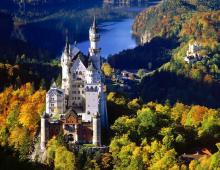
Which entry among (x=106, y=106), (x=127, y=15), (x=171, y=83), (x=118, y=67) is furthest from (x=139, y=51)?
(x=106, y=106)

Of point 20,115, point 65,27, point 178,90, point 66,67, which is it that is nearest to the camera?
→ point 66,67

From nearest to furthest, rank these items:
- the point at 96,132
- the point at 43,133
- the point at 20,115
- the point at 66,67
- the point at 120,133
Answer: the point at 96,132 < the point at 43,133 < the point at 120,133 < the point at 66,67 < the point at 20,115

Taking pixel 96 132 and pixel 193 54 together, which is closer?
pixel 96 132

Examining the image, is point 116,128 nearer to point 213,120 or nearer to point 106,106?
point 106,106

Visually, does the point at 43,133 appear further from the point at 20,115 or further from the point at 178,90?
the point at 178,90

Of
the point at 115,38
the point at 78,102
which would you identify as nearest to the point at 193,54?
the point at 115,38

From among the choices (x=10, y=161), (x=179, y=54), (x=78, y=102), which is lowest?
(x=179, y=54)

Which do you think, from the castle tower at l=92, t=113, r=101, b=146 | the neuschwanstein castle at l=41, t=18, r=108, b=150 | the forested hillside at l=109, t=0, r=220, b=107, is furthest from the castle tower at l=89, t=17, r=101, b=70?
the forested hillside at l=109, t=0, r=220, b=107

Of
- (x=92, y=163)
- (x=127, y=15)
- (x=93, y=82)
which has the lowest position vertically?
(x=127, y=15)
